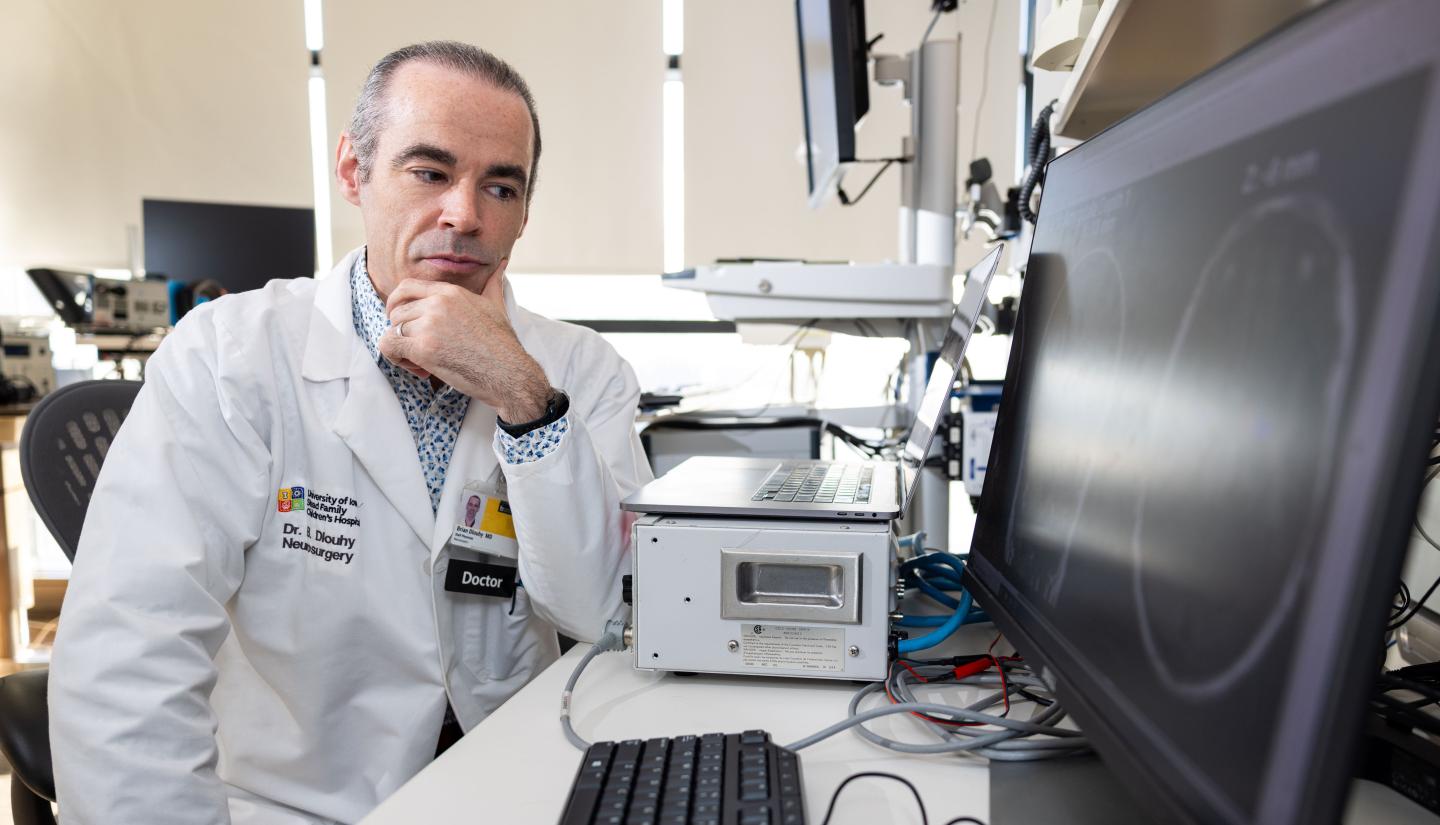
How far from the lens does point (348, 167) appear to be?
1175mm

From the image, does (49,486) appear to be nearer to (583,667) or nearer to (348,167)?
(348,167)

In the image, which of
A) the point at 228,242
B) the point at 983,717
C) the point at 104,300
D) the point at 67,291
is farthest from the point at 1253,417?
the point at 228,242

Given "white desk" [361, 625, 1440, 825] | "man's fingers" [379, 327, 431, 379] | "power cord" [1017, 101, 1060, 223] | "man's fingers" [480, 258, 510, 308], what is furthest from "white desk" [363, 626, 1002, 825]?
"power cord" [1017, 101, 1060, 223]

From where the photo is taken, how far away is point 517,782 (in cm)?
59

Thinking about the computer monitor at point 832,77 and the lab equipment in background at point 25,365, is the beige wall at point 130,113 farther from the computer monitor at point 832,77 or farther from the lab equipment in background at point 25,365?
the computer monitor at point 832,77

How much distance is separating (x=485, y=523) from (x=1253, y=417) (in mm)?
836

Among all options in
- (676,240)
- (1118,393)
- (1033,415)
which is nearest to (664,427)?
(1033,415)

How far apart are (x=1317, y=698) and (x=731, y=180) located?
13.4 feet

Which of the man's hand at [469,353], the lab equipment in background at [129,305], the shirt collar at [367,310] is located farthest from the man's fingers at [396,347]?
the lab equipment in background at [129,305]

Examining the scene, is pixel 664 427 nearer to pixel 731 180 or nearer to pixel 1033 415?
pixel 1033 415

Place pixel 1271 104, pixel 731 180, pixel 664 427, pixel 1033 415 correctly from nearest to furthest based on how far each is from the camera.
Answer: pixel 1271 104 → pixel 1033 415 → pixel 664 427 → pixel 731 180

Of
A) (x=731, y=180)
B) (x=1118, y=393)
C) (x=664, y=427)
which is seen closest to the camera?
(x=1118, y=393)

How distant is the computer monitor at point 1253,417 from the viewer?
27cm

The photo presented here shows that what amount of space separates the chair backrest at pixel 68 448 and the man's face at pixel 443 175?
0.36m
